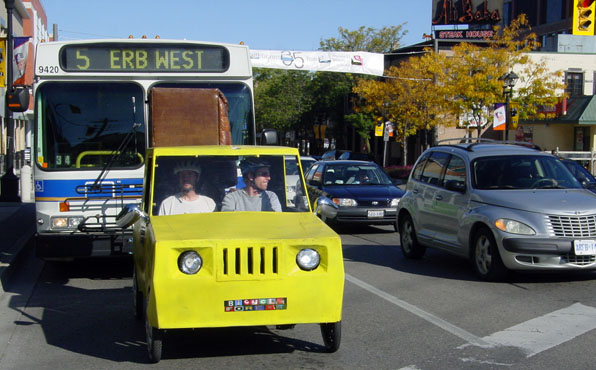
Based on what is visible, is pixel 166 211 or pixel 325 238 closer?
pixel 325 238

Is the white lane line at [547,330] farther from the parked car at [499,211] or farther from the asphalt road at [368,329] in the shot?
the parked car at [499,211]


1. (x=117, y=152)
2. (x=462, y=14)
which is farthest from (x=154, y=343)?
(x=462, y=14)

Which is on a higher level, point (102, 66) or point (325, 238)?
point (102, 66)

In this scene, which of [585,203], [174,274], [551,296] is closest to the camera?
[174,274]

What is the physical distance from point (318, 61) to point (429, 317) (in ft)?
89.3

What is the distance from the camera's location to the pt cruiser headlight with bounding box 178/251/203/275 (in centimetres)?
567

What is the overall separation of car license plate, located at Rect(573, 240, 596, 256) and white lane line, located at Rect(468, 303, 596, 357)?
4.06ft

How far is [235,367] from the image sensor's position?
20.0 feet

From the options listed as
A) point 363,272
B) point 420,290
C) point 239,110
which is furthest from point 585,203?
point 239,110

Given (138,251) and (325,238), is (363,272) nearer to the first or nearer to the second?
(138,251)

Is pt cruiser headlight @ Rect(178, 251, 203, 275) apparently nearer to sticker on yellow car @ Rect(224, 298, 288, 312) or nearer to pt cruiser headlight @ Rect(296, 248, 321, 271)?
sticker on yellow car @ Rect(224, 298, 288, 312)

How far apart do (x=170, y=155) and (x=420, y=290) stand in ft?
13.9

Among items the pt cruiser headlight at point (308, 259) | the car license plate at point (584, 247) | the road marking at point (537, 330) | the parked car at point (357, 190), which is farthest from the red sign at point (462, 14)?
the pt cruiser headlight at point (308, 259)

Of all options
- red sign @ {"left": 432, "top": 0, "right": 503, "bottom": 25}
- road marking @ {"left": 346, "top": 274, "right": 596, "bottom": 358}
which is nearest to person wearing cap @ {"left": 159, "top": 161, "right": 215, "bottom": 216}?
road marking @ {"left": 346, "top": 274, "right": 596, "bottom": 358}
